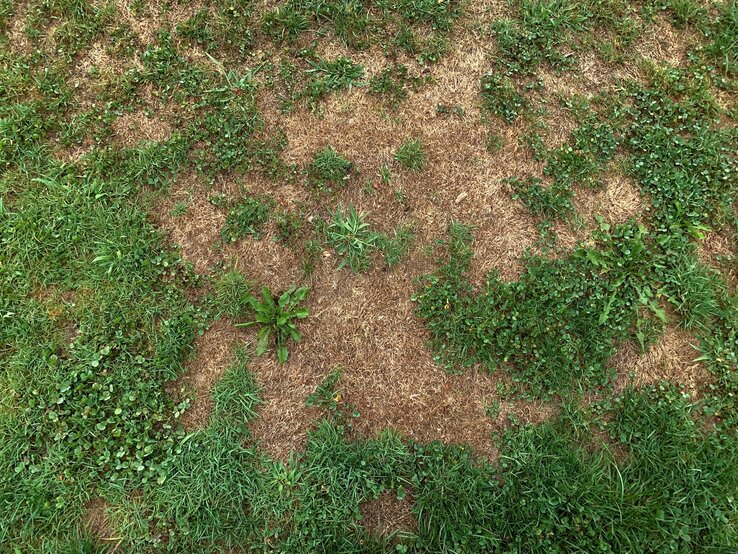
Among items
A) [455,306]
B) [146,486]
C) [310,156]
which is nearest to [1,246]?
[146,486]

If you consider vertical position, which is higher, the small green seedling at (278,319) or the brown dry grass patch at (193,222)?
the brown dry grass patch at (193,222)

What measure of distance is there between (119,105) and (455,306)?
8.72ft

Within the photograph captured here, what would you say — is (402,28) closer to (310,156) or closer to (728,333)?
(310,156)

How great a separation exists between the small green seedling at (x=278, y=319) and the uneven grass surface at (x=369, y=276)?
0.02m

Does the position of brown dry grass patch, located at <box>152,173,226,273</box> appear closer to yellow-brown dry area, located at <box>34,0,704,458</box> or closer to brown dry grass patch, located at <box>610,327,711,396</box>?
yellow-brown dry area, located at <box>34,0,704,458</box>

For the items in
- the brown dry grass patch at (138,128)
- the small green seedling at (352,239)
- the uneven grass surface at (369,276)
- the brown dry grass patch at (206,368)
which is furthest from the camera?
the brown dry grass patch at (138,128)

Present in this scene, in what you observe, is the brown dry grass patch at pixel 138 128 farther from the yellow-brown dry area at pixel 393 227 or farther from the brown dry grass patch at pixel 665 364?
the brown dry grass patch at pixel 665 364

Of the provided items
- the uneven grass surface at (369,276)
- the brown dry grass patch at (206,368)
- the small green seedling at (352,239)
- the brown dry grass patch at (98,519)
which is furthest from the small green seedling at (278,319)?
the brown dry grass patch at (98,519)

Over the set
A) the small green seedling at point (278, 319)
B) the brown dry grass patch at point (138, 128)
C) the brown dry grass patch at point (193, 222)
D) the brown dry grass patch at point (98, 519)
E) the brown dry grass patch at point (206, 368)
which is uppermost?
the brown dry grass patch at point (138, 128)

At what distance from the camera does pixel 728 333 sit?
317 centimetres

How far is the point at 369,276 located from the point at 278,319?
0.64 metres

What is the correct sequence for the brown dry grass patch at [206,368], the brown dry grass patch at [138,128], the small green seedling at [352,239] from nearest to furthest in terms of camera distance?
1. the brown dry grass patch at [206,368]
2. the small green seedling at [352,239]
3. the brown dry grass patch at [138,128]

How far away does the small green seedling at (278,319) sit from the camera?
3.11 metres

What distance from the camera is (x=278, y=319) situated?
10.2 feet
